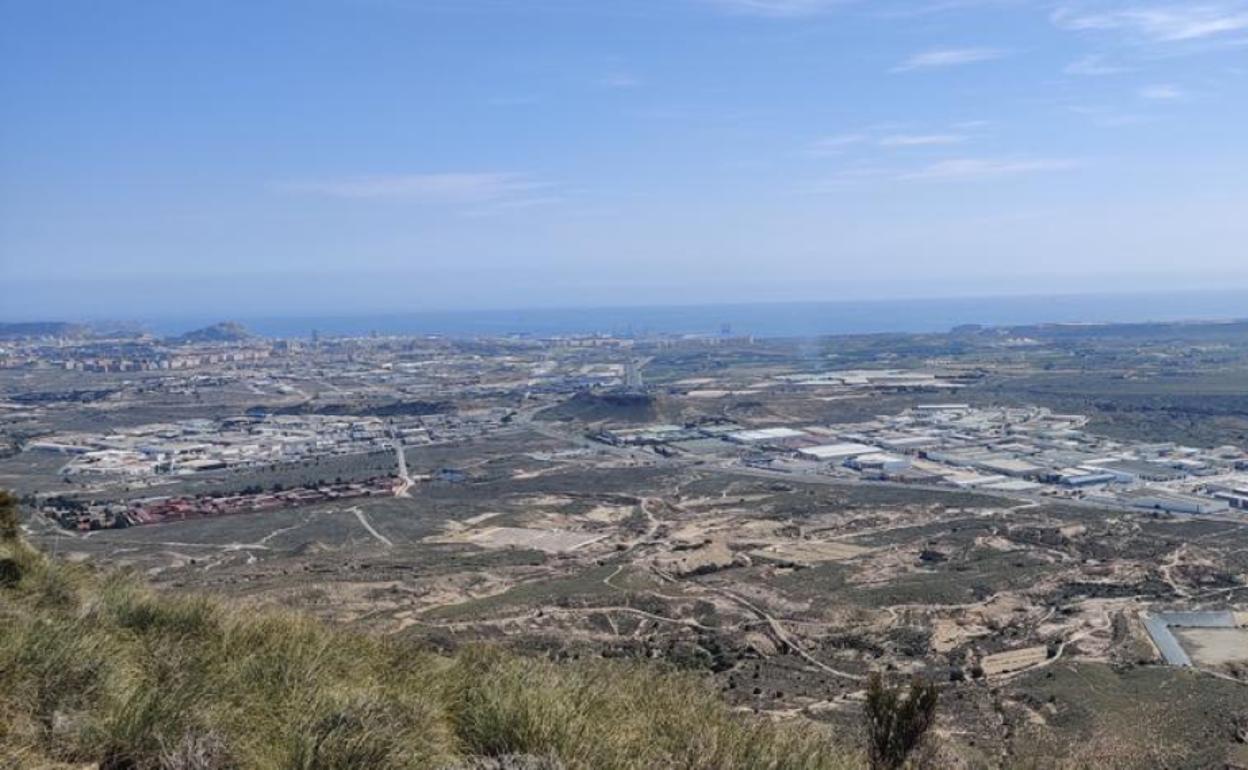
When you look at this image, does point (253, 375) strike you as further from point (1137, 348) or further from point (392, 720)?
point (392, 720)

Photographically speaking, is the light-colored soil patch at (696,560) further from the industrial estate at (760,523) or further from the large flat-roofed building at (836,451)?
the large flat-roofed building at (836,451)

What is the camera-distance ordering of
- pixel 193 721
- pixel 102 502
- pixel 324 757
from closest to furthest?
pixel 324 757, pixel 193 721, pixel 102 502

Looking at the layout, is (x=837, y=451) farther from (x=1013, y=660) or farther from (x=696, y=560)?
(x=1013, y=660)

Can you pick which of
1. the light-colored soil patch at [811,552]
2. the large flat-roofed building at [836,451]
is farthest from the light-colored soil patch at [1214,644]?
the large flat-roofed building at [836,451]

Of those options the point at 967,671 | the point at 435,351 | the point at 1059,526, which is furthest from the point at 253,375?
the point at 967,671

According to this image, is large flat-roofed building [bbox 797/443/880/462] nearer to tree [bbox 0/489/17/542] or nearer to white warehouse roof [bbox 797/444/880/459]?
white warehouse roof [bbox 797/444/880/459]

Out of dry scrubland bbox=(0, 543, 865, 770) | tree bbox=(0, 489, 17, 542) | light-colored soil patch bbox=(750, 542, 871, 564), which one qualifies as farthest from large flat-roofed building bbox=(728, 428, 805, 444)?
dry scrubland bbox=(0, 543, 865, 770)
